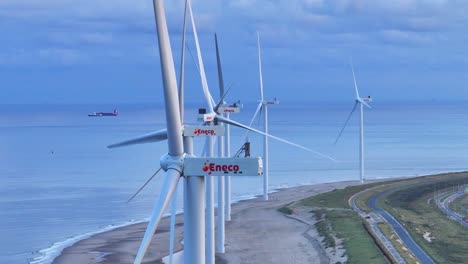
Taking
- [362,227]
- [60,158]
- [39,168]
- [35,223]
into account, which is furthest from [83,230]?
[60,158]

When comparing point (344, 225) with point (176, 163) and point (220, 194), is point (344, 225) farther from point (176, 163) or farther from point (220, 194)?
point (176, 163)

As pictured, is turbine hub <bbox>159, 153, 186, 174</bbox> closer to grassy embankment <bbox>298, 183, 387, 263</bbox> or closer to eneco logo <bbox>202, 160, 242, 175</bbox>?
eneco logo <bbox>202, 160, 242, 175</bbox>

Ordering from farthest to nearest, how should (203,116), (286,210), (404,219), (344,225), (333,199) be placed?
(333,199), (286,210), (404,219), (344,225), (203,116)

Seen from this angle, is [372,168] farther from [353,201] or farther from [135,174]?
[353,201]

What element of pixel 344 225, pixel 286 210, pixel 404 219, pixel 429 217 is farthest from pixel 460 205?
pixel 344 225

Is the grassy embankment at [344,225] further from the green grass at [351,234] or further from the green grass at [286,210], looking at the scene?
the green grass at [286,210]

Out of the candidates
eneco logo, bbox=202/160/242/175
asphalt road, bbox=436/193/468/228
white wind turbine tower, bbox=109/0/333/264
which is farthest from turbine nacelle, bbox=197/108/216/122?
asphalt road, bbox=436/193/468/228
